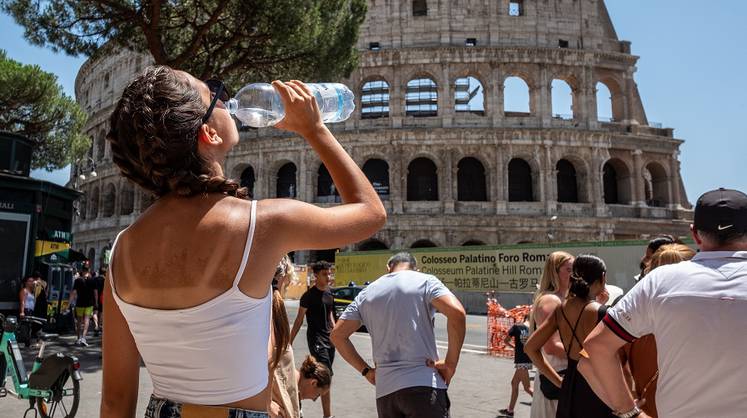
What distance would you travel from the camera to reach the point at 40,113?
76.4 ft

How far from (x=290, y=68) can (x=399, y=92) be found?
17159 millimetres

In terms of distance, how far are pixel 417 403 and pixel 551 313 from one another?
44.7 inches

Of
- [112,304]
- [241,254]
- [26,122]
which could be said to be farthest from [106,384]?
[26,122]

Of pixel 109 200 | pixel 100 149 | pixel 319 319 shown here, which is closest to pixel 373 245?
pixel 109 200

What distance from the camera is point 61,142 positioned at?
2456 centimetres

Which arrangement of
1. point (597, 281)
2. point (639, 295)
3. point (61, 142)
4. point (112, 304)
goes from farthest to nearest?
1. point (61, 142)
2. point (597, 281)
3. point (639, 295)
4. point (112, 304)

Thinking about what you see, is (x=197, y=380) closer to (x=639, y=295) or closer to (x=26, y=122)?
(x=639, y=295)

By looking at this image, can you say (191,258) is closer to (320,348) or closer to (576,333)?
(576,333)

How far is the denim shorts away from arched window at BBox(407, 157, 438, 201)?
28755 millimetres

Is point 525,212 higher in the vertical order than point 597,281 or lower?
higher

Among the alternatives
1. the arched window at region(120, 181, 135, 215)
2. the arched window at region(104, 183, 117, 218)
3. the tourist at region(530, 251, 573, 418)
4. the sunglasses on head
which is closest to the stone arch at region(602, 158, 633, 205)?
the tourist at region(530, 251, 573, 418)

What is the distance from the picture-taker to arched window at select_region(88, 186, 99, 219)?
38.0 meters

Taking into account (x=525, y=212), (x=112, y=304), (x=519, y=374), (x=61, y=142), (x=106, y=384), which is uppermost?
(x=61, y=142)

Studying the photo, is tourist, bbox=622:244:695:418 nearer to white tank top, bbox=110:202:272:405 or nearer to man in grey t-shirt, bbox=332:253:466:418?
man in grey t-shirt, bbox=332:253:466:418
